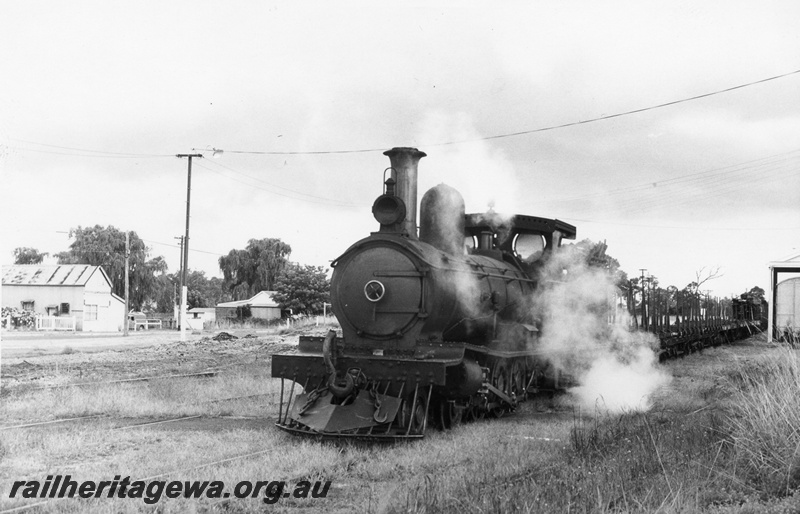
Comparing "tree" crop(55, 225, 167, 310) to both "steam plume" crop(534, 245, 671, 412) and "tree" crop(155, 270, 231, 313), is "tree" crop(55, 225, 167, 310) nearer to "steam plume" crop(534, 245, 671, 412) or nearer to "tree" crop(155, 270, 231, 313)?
"tree" crop(155, 270, 231, 313)

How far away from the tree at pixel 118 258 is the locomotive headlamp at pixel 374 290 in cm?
6213

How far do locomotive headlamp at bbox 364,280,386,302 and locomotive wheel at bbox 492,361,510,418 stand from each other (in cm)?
223

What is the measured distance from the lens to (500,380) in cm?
1106

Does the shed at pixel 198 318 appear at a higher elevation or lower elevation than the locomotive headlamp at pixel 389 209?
lower

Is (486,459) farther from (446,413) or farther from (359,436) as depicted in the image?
(446,413)

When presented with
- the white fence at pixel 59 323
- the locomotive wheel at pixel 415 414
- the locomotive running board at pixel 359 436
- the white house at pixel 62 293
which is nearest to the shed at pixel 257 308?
the white house at pixel 62 293

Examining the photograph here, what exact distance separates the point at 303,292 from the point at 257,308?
1506 centimetres

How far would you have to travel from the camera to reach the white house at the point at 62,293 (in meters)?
52.8

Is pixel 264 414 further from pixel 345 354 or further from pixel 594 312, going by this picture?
pixel 594 312

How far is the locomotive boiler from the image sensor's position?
29.6ft

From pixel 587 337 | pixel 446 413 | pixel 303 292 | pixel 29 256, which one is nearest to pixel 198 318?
pixel 303 292

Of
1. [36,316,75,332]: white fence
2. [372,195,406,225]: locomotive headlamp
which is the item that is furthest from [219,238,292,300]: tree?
[372,195,406,225]: locomotive headlamp

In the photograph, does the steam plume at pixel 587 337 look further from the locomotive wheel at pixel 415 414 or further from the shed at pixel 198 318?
the shed at pixel 198 318

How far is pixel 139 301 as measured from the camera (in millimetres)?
70188
